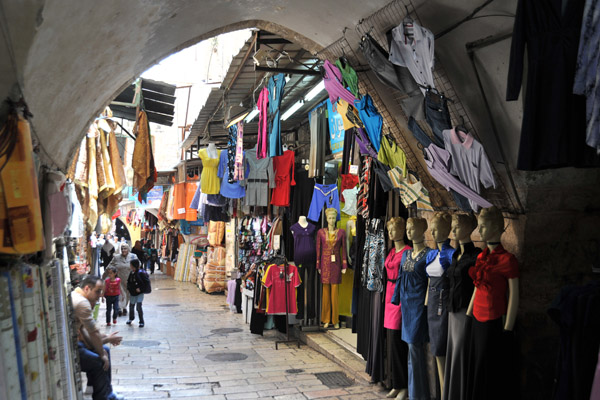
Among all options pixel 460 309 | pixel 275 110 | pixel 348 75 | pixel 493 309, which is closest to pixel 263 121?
pixel 275 110

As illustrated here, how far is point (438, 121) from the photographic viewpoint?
4254 mm

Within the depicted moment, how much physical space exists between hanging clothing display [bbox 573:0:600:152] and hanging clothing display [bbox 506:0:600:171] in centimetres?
24

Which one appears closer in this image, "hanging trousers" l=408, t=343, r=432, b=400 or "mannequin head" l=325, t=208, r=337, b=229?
"hanging trousers" l=408, t=343, r=432, b=400

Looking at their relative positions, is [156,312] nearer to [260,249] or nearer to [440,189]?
[260,249]

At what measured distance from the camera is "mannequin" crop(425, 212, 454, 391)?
4.90m

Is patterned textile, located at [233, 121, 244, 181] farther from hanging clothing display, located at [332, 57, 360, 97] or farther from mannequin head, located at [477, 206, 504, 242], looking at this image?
mannequin head, located at [477, 206, 504, 242]

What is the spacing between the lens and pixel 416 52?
4.07m

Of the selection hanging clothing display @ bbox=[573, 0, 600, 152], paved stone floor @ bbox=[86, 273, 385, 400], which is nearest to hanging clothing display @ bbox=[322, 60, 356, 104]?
hanging clothing display @ bbox=[573, 0, 600, 152]

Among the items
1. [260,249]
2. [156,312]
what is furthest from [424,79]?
[156,312]

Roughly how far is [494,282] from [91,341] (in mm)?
3974

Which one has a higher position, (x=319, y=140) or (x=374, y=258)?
(x=319, y=140)

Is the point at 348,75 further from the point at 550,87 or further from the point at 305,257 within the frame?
the point at 305,257

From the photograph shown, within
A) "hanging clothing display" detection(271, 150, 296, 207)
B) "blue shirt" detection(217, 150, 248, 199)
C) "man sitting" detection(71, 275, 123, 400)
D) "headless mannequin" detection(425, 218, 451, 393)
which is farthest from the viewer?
"blue shirt" detection(217, 150, 248, 199)

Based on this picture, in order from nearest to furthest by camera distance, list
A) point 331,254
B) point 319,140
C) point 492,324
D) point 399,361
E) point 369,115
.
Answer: point 492,324
point 369,115
point 399,361
point 319,140
point 331,254
